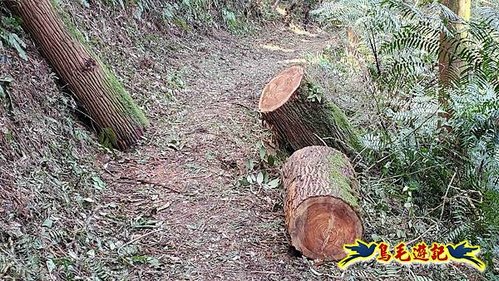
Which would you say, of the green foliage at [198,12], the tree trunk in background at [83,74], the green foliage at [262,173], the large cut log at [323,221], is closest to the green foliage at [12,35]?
the tree trunk in background at [83,74]

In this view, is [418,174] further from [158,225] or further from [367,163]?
[158,225]

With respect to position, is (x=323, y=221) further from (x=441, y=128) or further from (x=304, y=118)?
(x=441, y=128)

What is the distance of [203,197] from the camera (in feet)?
13.4

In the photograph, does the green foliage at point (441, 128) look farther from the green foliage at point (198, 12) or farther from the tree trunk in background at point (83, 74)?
the green foliage at point (198, 12)

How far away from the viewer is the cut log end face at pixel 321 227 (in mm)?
3465

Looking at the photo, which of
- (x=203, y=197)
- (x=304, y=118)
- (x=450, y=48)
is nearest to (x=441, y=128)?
(x=450, y=48)


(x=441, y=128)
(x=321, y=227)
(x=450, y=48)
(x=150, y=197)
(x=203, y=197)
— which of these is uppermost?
(x=150, y=197)

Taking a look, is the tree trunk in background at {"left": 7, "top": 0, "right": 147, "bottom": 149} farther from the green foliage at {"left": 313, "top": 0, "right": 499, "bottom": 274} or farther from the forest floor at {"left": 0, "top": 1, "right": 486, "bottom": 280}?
the green foliage at {"left": 313, "top": 0, "right": 499, "bottom": 274}

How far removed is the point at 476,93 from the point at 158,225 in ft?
9.49

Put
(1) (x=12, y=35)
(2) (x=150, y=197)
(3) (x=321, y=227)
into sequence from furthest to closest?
1. (1) (x=12, y=35)
2. (2) (x=150, y=197)
3. (3) (x=321, y=227)

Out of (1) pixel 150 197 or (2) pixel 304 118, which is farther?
(2) pixel 304 118

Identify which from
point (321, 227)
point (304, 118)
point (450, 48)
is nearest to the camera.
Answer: point (321, 227)

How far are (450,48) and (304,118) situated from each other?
5.45 ft

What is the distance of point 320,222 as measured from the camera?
3.48 metres
